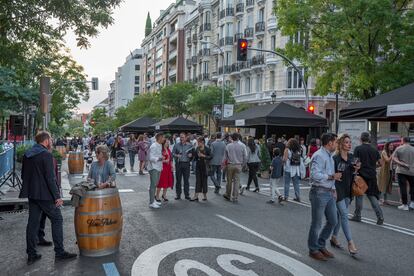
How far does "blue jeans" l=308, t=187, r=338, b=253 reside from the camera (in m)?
6.27

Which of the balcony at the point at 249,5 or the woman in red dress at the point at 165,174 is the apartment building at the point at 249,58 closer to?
the balcony at the point at 249,5

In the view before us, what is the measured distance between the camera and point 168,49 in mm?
78062

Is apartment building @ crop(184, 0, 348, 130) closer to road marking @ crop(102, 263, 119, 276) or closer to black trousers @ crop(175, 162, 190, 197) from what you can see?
black trousers @ crop(175, 162, 190, 197)

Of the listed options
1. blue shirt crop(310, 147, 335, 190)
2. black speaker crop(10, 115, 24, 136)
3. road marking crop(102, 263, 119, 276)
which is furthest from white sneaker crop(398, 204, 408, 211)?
black speaker crop(10, 115, 24, 136)

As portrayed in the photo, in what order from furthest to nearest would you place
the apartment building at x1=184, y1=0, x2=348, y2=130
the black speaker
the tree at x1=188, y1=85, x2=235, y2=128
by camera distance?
the tree at x1=188, y1=85, x2=235, y2=128, the apartment building at x1=184, y1=0, x2=348, y2=130, the black speaker

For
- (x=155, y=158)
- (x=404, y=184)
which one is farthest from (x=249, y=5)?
(x=155, y=158)

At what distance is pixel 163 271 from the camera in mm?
5715

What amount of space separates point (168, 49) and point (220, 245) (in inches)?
2899

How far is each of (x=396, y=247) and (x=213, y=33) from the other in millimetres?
51701

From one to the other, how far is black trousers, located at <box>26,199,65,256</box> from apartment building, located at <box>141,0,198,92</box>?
5752 cm

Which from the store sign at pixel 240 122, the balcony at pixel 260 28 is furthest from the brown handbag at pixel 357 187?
the balcony at pixel 260 28

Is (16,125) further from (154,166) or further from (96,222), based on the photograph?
(96,222)

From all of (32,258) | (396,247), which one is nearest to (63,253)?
(32,258)

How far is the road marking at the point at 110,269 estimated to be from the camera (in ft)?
18.4
